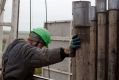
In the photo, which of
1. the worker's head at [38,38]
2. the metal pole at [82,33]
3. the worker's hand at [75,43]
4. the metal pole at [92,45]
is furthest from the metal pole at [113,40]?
the worker's head at [38,38]

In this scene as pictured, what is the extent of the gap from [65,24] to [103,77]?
4.86m

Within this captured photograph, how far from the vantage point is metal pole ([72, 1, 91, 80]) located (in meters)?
2.94

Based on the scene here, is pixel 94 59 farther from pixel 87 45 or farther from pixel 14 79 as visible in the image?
pixel 14 79

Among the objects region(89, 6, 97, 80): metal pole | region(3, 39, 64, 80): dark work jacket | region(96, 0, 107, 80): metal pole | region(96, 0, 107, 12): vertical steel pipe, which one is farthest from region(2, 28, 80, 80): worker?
region(96, 0, 107, 12): vertical steel pipe

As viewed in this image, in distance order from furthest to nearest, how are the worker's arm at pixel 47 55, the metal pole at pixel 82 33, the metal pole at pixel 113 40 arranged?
1. the metal pole at pixel 113 40
2. the worker's arm at pixel 47 55
3. the metal pole at pixel 82 33

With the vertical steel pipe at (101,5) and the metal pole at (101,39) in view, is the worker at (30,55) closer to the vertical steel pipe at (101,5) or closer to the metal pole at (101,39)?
the metal pole at (101,39)

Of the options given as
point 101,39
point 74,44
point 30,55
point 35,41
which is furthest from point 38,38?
point 101,39

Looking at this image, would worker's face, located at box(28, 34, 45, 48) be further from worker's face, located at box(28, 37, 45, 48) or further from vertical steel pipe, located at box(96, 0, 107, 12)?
vertical steel pipe, located at box(96, 0, 107, 12)

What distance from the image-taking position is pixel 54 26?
8.79 m

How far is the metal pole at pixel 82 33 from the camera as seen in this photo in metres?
2.94

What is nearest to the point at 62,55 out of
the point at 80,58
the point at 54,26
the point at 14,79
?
the point at 80,58

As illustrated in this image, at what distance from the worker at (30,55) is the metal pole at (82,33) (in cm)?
7

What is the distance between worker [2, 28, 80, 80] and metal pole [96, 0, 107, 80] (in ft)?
1.54

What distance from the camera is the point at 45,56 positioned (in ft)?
10.3
